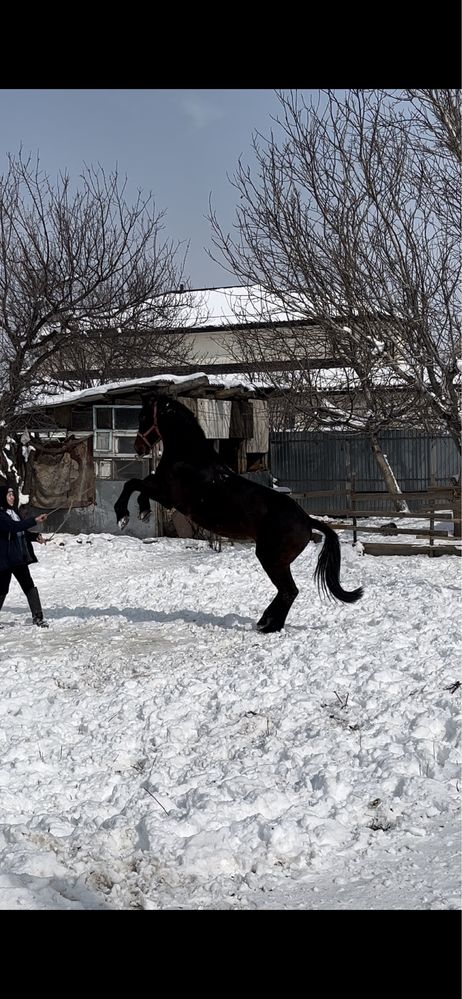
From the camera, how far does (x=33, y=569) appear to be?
1650 cm

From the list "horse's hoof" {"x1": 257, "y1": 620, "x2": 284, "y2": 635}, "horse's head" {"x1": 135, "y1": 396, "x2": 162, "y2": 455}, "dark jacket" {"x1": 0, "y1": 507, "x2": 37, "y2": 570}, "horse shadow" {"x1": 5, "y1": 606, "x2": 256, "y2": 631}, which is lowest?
"horse shadow" {"x1": 5, "y1": 606, "x2": 256, "y2": 631}

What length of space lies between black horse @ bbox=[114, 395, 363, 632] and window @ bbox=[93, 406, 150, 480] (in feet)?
34.4

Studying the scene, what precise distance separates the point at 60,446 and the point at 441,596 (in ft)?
39.5

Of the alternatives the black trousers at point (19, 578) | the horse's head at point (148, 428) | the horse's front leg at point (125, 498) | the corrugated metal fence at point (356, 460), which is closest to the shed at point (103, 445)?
the corrugated metal fence at point (356, 460)

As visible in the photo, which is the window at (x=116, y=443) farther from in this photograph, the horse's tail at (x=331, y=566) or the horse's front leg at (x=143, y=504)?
the horse's tail at (x=331, y=566)

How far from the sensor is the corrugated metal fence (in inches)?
992

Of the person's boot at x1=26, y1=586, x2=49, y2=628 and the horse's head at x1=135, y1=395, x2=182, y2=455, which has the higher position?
the horse's head at x1=135, y1=395, x2=182, y2=455

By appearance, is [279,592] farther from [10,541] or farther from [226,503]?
[10,541]

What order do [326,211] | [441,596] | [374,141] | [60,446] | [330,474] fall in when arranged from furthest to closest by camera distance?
[330,474]
[60,446]
[326,211]
[374,141]
[441,596]

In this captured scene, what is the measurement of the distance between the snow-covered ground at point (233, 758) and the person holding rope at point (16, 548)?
0.47 meters

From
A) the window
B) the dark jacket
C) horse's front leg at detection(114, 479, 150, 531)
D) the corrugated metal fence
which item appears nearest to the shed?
the window

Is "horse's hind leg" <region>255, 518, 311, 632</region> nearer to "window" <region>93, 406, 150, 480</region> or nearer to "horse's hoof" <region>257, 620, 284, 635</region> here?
"horse's hoof" <region>257, 620, 284, 635</region>
